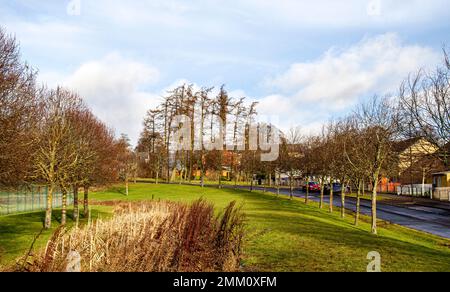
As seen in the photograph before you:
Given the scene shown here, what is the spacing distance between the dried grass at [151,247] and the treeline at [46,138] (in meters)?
7.75

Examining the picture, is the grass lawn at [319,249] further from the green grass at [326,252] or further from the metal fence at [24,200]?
the metal fence at [24,200]

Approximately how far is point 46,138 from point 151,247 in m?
18.9

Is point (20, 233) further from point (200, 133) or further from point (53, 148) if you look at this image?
point (200, 133)

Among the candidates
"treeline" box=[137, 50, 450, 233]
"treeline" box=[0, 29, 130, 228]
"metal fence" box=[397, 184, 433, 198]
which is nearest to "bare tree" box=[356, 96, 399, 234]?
"treeline" box=[137, 50, 450, 233]

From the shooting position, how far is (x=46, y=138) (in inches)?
946

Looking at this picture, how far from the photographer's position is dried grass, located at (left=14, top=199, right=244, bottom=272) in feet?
23.0

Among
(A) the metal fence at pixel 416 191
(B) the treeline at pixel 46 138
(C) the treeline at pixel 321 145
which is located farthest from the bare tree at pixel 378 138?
(A) the metal fence at pixel 416 191

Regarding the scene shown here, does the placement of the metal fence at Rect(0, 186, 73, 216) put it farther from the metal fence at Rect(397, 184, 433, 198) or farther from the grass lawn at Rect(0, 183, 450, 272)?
the metal fence at Rect(397, 184, 433, 198)

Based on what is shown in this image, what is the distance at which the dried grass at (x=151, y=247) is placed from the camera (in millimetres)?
7004

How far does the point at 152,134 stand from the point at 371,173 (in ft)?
165

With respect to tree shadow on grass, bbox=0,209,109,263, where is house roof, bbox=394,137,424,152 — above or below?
above

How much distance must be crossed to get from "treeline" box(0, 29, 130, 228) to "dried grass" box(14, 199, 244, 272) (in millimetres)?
7747

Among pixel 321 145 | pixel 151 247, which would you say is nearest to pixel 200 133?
pixel 321 145
